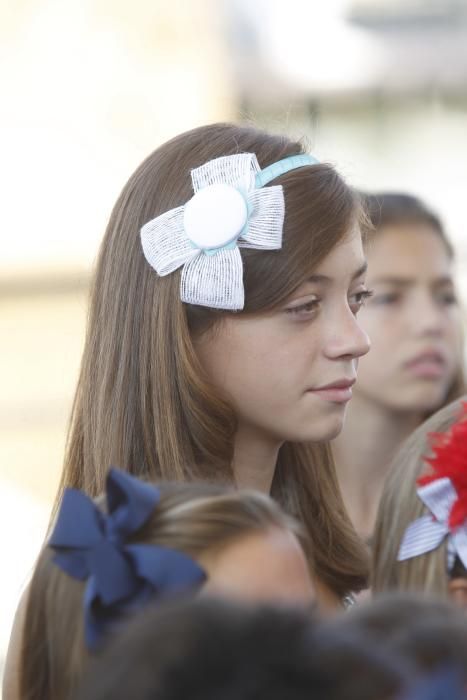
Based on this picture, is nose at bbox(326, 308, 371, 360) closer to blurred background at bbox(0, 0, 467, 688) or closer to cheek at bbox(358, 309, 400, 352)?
cheek at bbox(358, 309, 400, 352)

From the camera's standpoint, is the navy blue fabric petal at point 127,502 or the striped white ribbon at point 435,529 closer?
the navy blue fabric petal at point 127,502

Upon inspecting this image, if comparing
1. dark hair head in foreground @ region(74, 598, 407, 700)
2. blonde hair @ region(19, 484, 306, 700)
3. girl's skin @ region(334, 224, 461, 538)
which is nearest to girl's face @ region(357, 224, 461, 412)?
girl's skin @ region(334, 224, 461, 538)

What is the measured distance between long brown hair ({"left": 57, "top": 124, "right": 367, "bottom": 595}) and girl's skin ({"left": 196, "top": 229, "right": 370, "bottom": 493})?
3 cm

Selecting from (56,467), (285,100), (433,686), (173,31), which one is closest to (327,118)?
(285,100)

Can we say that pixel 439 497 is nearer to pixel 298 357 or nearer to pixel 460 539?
pixel 460 539

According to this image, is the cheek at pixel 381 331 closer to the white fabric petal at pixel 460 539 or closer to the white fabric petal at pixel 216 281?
the white fabric petal at pixel 216 281

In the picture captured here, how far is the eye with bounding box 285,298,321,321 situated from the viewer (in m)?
2.20

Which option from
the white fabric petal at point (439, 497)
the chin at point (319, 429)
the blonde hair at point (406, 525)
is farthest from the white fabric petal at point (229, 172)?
the white fabric petal at point (439, 497)

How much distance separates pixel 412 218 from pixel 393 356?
376 millimetres

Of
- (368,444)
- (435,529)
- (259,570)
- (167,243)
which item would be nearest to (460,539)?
(435,529)

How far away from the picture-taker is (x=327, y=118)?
1034cm

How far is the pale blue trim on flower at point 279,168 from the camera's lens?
2.29 m

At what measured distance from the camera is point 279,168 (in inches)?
90.6

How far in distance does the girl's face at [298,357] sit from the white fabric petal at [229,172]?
18cm
